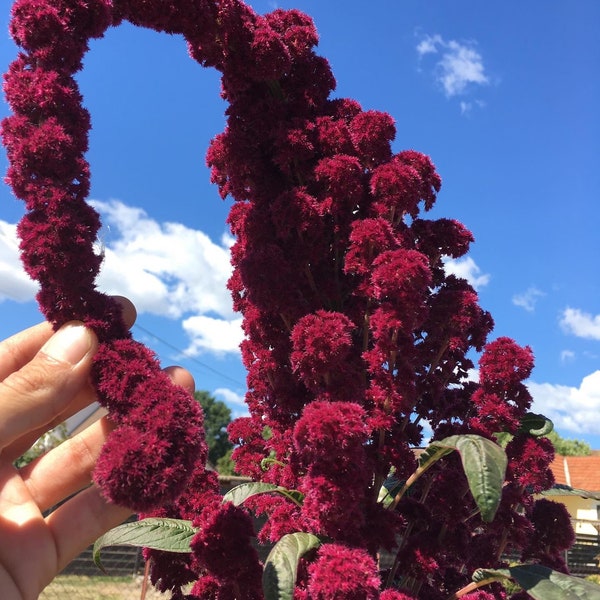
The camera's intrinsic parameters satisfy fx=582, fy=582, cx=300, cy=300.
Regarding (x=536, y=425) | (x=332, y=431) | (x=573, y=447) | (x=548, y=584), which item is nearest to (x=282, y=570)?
(x=332, y=431)

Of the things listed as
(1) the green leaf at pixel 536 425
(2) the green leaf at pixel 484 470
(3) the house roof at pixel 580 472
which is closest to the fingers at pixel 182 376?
(2) the green leaf at pixel 484 470

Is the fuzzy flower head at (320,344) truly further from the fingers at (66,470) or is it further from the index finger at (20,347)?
the index finger at (20,347)

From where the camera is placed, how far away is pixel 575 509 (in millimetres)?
29266

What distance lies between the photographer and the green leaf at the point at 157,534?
1599mm

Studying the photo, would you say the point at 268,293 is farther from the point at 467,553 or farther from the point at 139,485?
the point at 467,553

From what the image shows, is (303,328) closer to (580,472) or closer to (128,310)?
(128,310)

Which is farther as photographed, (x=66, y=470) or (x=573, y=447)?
(x=573, y=447)

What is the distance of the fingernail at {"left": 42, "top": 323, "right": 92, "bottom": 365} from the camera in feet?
4.18

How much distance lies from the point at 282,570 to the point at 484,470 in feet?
1.69

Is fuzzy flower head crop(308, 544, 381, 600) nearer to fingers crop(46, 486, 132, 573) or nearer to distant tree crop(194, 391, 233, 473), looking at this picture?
fingers crop(46, 486, 132, 573)

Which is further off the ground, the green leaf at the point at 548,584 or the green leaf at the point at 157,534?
the green leaf at the point at 548,584

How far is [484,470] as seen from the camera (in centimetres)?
134

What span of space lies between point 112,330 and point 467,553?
1.28m

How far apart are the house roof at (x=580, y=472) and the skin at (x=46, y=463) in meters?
30.4
